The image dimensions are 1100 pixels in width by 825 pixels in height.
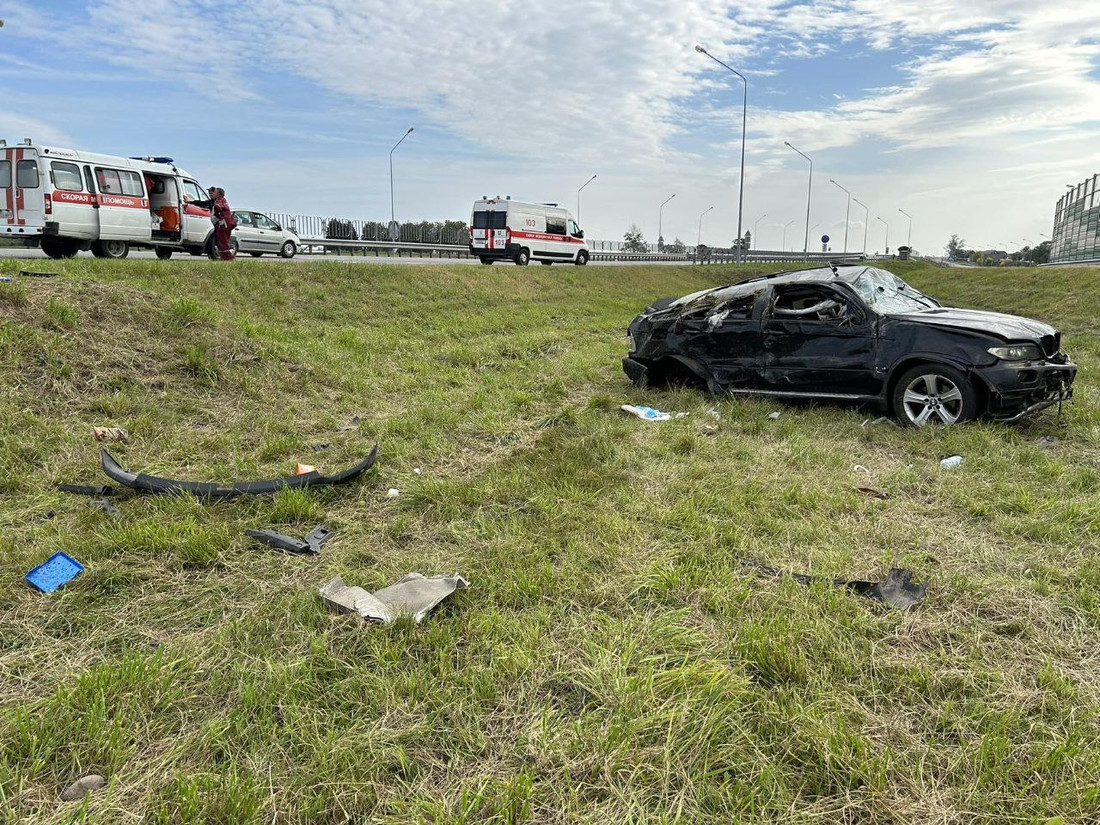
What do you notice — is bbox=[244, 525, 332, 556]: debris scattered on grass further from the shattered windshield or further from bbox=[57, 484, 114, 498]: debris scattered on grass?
the shattered windshield

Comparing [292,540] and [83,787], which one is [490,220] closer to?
[292,540]

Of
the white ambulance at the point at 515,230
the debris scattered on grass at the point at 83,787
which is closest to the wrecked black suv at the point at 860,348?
the debris scattered on grass at the point at 83,787

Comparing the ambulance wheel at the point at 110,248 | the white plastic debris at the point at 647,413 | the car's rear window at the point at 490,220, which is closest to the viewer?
the white plastic debris at the point at 647,413

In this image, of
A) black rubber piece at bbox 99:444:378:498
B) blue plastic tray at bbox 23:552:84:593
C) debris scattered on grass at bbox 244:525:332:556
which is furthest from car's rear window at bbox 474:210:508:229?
blue plastic tray at bbox 23:552:84:593

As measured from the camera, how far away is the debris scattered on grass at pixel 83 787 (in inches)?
78.7

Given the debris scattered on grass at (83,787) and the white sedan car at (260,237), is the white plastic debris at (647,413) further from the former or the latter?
the white sedan car at (260,237)

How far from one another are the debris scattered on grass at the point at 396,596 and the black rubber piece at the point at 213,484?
59.9 inches

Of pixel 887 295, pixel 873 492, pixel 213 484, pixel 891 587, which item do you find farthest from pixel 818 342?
pixel 213 484

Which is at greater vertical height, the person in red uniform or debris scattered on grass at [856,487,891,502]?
the person in red uniform

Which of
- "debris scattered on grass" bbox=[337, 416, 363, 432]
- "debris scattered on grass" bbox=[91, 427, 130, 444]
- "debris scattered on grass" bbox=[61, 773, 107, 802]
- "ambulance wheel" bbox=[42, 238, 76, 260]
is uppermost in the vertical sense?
"ambulance wheel" bbox=[42, 238, 76, 260]

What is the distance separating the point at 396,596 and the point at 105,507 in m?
2.37

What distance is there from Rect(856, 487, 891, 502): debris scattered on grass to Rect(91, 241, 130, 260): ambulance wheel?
15231mm

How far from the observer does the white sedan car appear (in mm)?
18594

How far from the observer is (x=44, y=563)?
11.1ft
